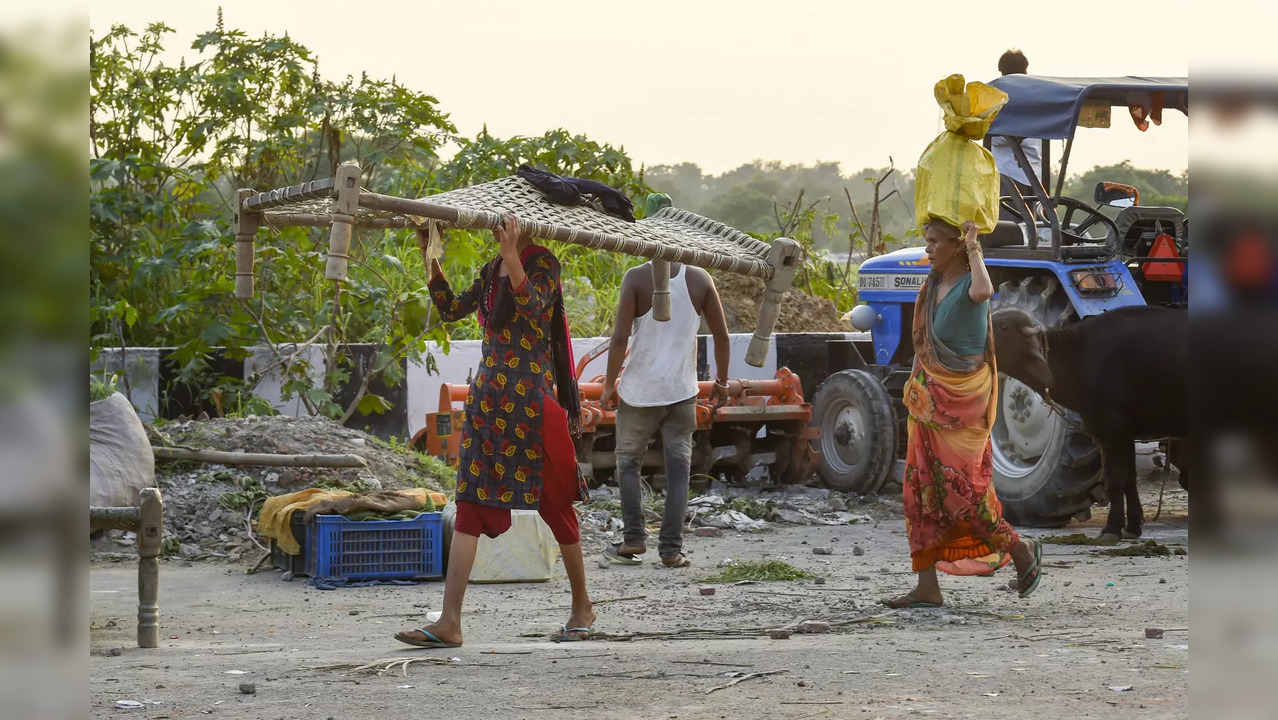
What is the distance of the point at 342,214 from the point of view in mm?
4750

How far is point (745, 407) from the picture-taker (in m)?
10.9

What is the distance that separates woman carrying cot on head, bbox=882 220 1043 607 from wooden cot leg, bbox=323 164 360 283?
257cm

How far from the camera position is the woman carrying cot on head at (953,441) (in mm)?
5844

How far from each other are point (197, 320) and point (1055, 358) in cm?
668

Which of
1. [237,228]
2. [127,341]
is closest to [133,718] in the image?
[237,228]

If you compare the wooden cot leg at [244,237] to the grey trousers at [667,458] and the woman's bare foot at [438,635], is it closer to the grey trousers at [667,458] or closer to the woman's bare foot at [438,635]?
the woman's bare foot at [438,635]

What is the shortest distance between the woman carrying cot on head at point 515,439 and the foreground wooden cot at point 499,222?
17 cm

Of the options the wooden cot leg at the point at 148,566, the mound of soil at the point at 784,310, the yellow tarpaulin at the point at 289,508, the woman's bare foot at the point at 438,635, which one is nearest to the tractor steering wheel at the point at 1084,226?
the yellow tarpaulin at the point at 289,508

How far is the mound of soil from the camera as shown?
51.0ft

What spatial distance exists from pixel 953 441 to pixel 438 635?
7.76 ft

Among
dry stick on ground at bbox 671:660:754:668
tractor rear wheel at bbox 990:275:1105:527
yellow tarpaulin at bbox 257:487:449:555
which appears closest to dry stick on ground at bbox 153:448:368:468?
yellow tarpaulin at bbox 257:487:449:555

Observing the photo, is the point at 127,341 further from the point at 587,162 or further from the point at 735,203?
the point at 735,203

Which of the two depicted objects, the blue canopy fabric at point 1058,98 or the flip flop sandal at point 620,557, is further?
the blue canopy fabric at point 1058,98

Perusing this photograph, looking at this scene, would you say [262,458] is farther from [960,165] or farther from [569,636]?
[960,165]
